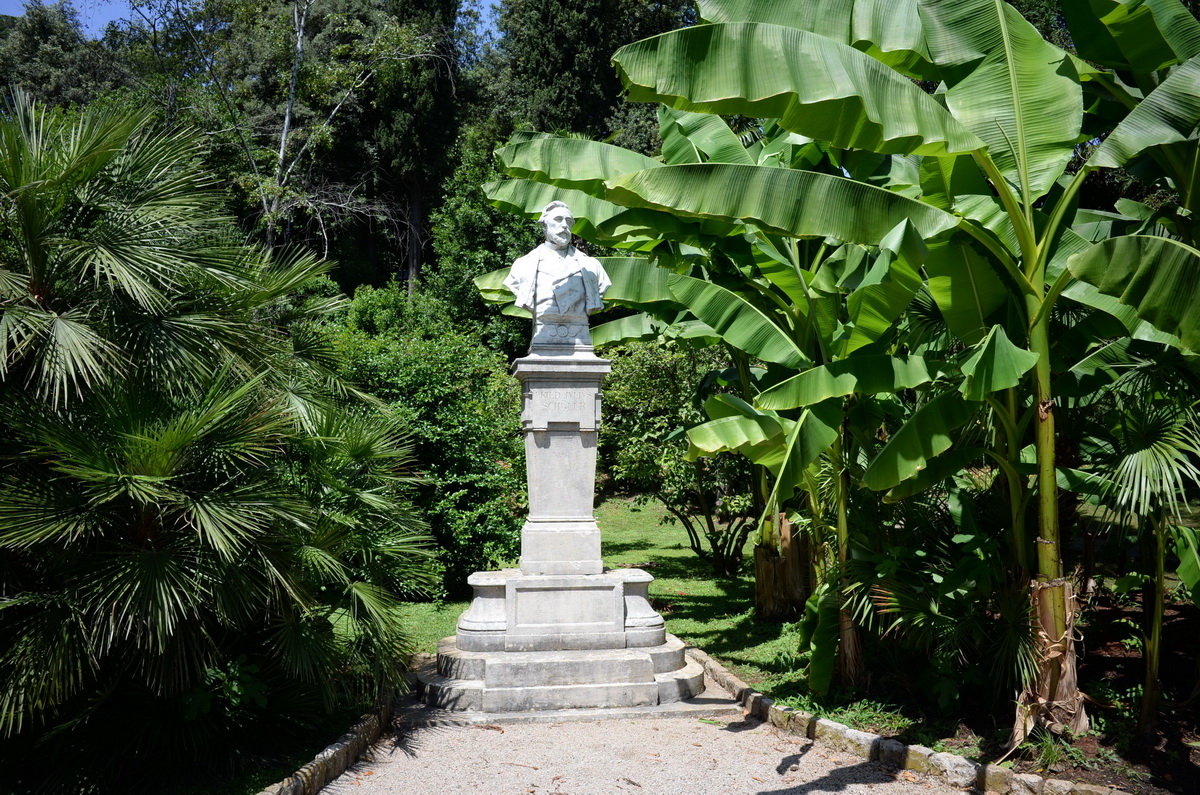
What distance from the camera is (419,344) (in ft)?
41.8

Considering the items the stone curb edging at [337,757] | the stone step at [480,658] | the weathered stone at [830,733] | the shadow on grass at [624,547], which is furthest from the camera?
the shadow on grass at [624,547]

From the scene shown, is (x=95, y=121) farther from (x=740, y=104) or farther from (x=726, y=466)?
(x=726, y=466)

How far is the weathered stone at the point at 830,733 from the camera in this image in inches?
266

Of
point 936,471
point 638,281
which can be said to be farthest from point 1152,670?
point 638,281

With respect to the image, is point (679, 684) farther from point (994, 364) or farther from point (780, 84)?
point (780, 84)

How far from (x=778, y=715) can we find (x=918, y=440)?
2773 millimetres

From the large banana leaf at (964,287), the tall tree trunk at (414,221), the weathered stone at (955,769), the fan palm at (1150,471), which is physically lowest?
the weathered stone at (955,769)

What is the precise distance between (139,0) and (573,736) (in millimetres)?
16966

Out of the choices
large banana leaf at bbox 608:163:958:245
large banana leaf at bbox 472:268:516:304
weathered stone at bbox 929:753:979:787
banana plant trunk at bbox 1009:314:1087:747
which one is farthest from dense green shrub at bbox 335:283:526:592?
banana plant trunk at bbox 1009:314:1087:747

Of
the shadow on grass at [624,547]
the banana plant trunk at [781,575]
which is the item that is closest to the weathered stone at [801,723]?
the banana plant trunk at [781,575]

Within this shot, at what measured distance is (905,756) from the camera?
20.7 ft

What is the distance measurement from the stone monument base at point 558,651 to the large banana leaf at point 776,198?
396 cm

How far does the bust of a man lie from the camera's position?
8750 mm

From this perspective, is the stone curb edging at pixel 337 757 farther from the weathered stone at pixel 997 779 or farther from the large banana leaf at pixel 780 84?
the large banana leaf at pixel 780 84
